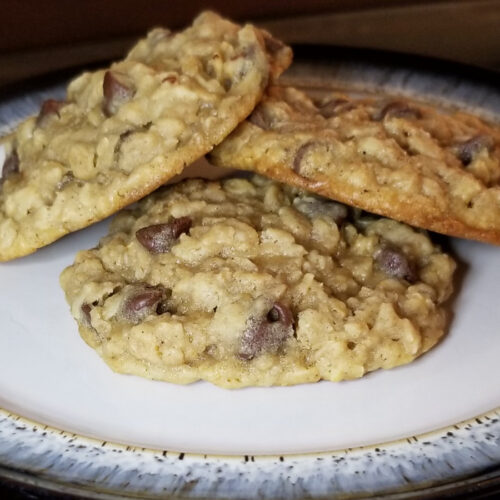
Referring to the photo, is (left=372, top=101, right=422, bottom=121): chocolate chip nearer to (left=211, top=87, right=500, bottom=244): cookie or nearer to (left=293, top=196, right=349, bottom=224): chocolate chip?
(left=211, top=87, right=500, bottom=244): cookie

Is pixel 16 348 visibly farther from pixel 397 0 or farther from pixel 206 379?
pixel 397 0

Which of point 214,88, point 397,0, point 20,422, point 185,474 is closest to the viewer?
point 185,474

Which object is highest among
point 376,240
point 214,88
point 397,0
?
point 214,88

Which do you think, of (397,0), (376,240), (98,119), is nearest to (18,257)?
(98,119)

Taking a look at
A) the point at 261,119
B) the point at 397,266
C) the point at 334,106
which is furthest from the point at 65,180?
the point at 397,266

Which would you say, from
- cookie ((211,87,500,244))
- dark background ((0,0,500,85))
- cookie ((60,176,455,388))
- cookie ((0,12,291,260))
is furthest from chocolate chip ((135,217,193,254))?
dark background ((0,0,500,85))

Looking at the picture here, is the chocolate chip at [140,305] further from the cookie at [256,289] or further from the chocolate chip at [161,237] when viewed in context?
the chocolate chip at [161,237]
